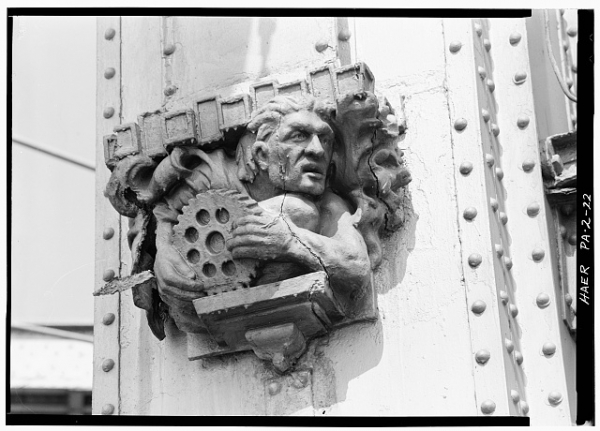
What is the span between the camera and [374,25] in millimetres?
4832

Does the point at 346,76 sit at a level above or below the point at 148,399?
above

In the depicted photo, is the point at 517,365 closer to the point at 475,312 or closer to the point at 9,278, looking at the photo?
the point at 475,312

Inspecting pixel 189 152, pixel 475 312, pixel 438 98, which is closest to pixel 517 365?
pixel 475 312

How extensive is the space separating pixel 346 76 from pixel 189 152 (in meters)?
0.55

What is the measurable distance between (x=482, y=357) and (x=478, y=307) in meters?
0.16

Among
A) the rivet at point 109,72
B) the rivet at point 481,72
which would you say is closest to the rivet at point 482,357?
the rivet at point 481,72

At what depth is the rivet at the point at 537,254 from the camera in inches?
182

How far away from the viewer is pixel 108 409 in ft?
15.2

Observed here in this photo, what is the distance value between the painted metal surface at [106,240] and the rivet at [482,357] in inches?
47.0

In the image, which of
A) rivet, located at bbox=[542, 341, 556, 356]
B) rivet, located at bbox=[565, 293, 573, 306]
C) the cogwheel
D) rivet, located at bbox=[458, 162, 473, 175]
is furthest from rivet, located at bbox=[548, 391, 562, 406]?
the cogwheel

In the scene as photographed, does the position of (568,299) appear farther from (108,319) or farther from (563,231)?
(108,319)

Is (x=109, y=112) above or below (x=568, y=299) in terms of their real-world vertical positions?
above

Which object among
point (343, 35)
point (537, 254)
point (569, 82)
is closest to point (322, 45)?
point (343, 35)

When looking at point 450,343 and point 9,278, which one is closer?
point 450,343
